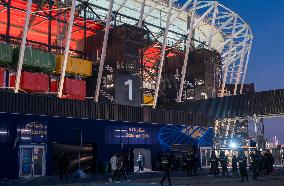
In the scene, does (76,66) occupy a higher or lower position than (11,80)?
higher

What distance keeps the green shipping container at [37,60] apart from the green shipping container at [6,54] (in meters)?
0.65

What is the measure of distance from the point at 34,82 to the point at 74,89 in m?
5.70

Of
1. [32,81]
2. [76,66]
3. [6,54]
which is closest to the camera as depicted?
[6,54]

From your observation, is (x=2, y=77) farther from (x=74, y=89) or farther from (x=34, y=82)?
(x=74, y=89)

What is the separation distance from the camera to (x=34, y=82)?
152ft

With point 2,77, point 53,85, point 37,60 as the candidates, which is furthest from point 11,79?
point 53,85

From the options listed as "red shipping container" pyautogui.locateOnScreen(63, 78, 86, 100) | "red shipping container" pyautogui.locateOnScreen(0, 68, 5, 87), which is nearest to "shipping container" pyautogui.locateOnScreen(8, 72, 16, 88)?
"red shipping container" pyautogui.locateOnScreen(0, 68, 5, 87)

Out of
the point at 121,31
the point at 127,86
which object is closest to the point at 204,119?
the point at 127,86

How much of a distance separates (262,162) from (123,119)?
14737 mm

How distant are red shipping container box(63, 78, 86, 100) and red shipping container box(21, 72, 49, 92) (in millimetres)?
2487

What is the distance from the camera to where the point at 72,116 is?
33.4 meters

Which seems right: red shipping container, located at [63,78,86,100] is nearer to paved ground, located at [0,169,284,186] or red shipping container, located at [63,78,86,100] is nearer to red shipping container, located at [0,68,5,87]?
red shipping container, located at [0,68,5,87]

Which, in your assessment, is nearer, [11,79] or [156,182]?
[156,182]

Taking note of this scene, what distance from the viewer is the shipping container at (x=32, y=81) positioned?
45.1m
